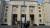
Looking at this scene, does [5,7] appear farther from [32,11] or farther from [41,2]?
[41,2]

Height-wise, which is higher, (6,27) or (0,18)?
(0,18)

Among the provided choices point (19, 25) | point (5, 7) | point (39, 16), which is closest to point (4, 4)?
point (5, 7)

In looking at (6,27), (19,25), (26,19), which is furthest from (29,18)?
(6,27)

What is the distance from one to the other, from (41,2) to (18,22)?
36cm

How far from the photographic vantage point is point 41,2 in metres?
1.28

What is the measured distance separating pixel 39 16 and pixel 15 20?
0.92 feet

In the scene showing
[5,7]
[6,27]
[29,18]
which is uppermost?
[5,7]

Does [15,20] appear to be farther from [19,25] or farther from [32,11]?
[32,11]

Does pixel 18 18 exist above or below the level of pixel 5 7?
below

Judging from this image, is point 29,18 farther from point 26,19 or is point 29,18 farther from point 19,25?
point 19,25

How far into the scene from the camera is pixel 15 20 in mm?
1264

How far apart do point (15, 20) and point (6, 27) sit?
13 centimetres

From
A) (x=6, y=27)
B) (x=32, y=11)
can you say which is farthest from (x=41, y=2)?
(x=6, y=27)

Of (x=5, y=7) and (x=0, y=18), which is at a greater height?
(x=5, y=7)
